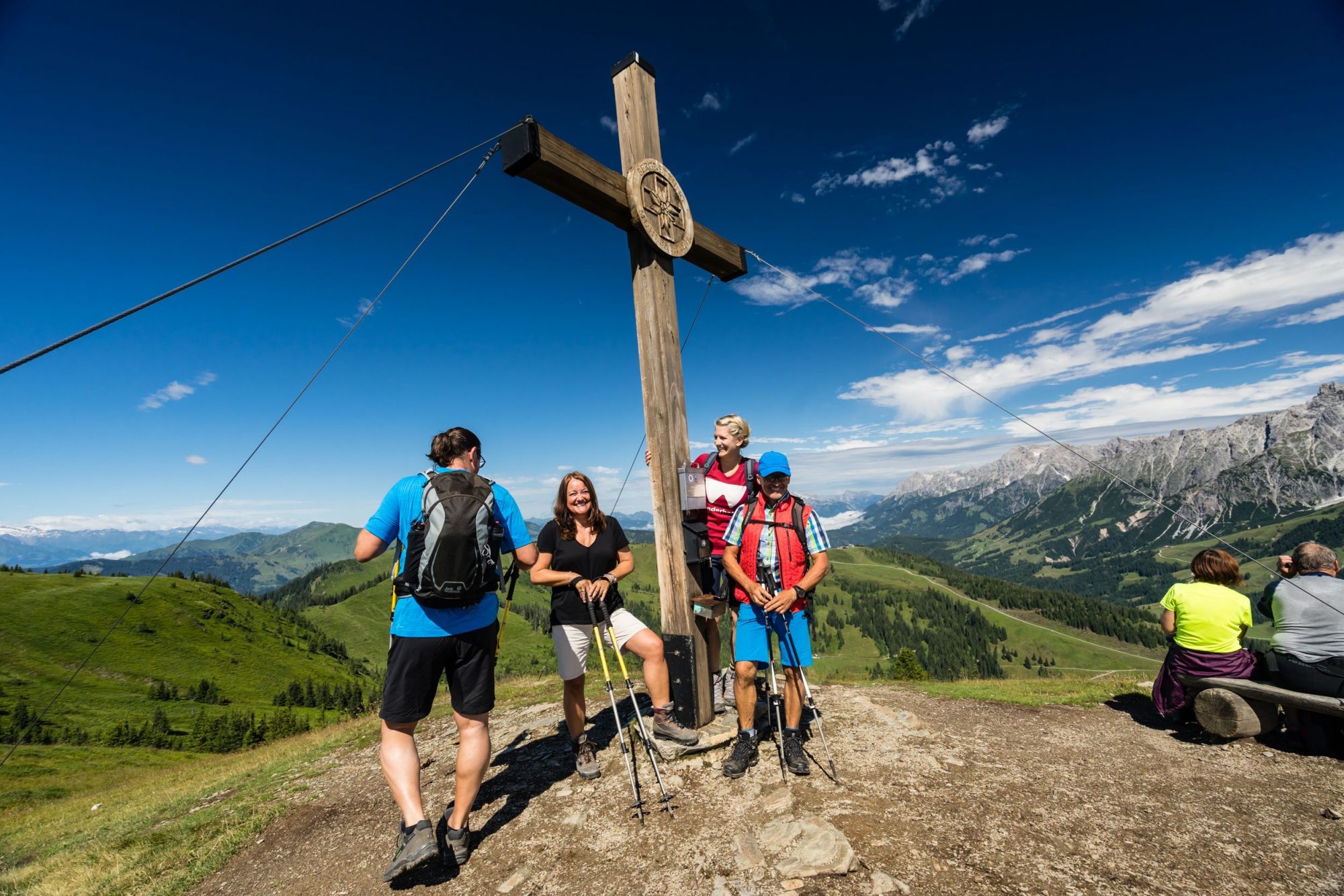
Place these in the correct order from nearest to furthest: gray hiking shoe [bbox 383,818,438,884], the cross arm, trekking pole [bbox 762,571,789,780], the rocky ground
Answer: the rocky ground, gray hiking shoe [bbox 383,818,438,884], the cross arm, trekking pole [bbox 762,571,789,780]

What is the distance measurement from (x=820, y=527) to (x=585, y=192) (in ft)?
15.2

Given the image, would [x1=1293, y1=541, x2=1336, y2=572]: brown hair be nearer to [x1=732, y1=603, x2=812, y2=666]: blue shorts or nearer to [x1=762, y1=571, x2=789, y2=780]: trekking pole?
[x1=732, y1=603, x2=812, y2=666]: blue shorts

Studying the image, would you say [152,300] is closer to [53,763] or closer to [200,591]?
[53,763]

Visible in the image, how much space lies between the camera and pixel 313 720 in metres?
104

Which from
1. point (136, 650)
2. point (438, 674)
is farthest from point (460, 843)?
point (136, 650)

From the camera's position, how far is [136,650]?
5000 inches

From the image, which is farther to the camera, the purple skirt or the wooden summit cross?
the purple skirt

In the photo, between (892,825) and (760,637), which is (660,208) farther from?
(892,825)

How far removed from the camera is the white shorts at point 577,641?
20.1 feet

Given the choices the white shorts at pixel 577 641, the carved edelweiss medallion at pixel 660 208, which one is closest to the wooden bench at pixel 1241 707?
the white shorts at pixel 577 641

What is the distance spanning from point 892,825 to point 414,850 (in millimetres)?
3885

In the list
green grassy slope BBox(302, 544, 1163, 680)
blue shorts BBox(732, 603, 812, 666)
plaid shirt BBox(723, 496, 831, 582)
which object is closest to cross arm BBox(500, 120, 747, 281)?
plaid shirt BBox(723, 496, 831, 582)

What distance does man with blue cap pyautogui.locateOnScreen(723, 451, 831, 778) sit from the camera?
6039 mm

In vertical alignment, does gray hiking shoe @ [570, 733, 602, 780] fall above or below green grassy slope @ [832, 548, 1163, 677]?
above
